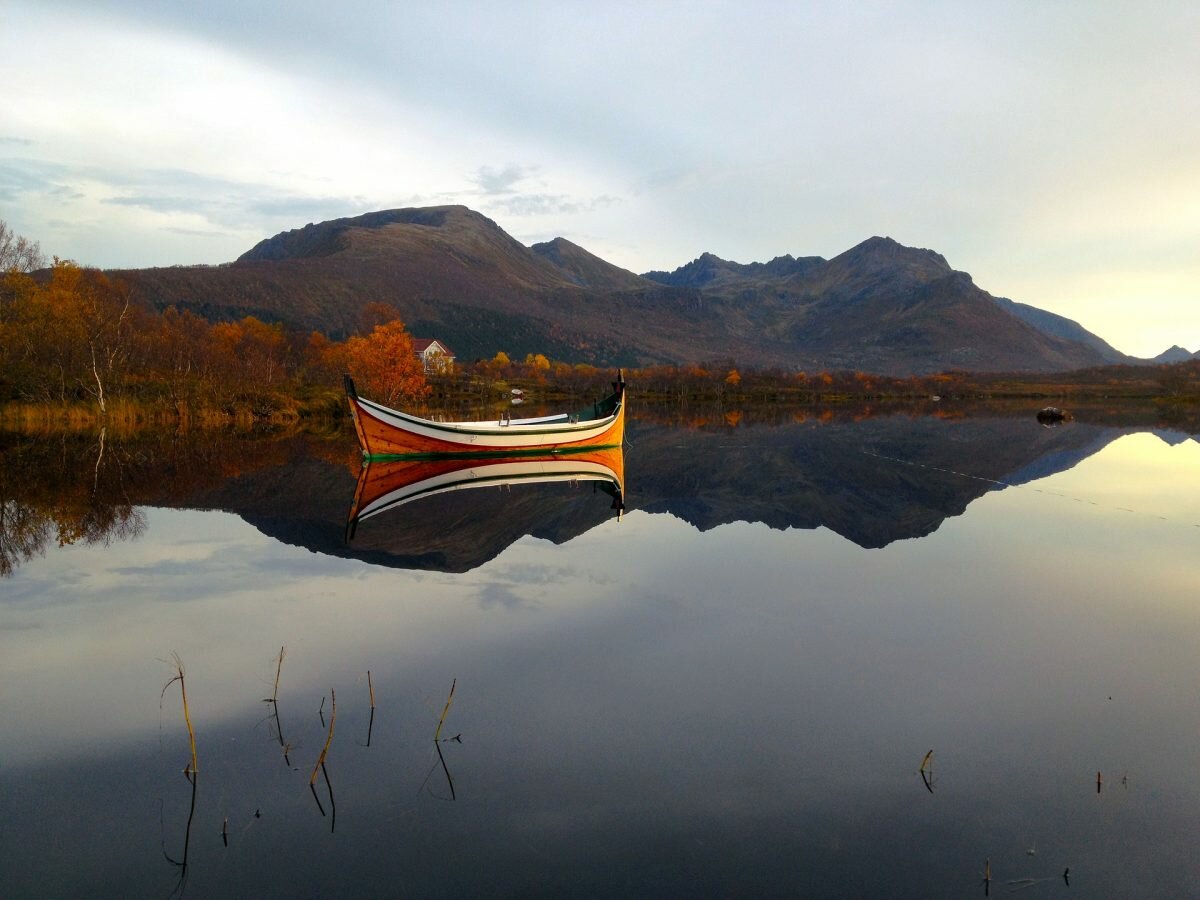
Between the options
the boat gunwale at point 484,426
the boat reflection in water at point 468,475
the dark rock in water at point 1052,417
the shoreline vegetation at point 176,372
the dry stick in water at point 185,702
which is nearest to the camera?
the dry stick in water at point 185,702

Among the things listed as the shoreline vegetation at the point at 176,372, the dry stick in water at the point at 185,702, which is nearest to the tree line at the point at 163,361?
the shoreline vegetation at the point at 176,372

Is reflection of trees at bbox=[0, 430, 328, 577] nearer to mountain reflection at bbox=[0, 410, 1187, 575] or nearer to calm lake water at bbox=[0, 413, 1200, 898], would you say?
mountain reflection at bbox=[0, 410, 1187, 575]

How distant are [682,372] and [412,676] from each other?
13696 cm

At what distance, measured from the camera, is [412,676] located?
8.42 m

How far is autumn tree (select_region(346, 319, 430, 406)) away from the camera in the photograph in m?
61.6

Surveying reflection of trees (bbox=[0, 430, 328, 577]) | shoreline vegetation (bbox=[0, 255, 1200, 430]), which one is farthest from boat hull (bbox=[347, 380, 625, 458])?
shoreline vegetation (bbox=[0, 255, 1200, 430])

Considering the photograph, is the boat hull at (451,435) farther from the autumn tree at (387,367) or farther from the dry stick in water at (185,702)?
the autumn tree at (387,367)

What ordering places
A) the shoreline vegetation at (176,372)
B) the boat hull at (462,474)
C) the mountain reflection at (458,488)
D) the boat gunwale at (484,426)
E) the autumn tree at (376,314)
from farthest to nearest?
the autumn tree at (376,314) < the shoreline vegetation at (176,372) < the boat gunwale at (484,426) < the boat hull at (462,474) < the mountain reflection at (458,488)

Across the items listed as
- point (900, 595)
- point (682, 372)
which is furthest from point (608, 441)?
point (682, 372)

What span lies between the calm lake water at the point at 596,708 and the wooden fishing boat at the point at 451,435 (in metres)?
12.6

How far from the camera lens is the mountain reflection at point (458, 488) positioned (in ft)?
54.1

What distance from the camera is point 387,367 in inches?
2452

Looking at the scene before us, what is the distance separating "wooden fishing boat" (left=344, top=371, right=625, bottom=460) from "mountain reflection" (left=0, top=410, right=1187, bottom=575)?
3.31ft

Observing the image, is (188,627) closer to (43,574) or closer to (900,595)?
(43,574)
